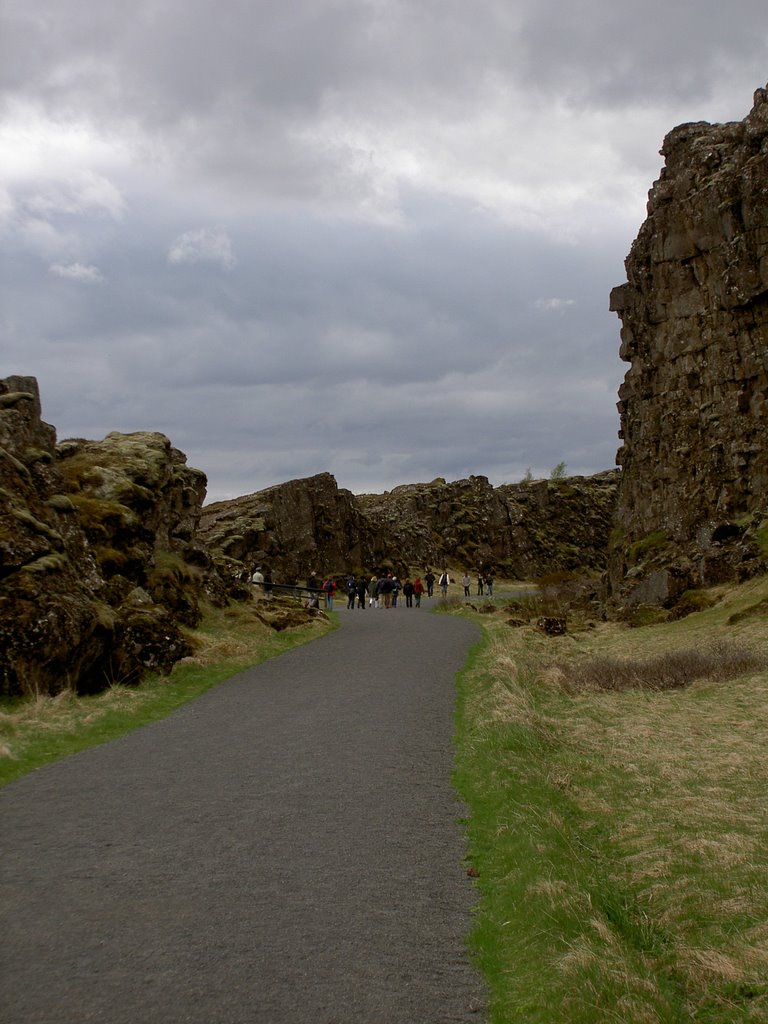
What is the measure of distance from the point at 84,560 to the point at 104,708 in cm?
725

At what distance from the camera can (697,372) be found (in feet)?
152

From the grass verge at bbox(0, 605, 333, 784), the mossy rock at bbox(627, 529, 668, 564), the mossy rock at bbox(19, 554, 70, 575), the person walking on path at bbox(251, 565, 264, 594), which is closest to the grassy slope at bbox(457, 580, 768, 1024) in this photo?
the grass verge at bbox(0, 605, 333, 784)

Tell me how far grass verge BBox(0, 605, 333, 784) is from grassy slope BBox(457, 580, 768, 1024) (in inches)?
252

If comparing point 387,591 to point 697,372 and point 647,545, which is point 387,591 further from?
point 697,372

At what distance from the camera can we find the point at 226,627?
103 ft

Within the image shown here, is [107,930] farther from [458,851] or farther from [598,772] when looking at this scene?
[598,772]

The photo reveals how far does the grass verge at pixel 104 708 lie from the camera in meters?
13.8

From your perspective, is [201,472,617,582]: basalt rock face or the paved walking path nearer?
the paved walking path

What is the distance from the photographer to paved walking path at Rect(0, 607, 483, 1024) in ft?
19.0

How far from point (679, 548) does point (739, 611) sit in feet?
49.4

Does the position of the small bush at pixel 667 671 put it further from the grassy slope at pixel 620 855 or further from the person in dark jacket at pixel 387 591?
the person in dark jacket at pixel 387 591

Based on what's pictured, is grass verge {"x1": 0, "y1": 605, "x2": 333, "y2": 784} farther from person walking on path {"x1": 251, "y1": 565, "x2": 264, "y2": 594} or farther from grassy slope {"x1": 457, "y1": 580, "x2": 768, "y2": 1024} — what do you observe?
person walking on path {"x1": 251, "y1": 565, "x2": 264, "y2": 594}

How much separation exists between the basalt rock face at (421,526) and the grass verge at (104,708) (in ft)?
146

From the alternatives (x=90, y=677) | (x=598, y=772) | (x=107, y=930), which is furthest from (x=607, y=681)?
(x=107, y=930)
